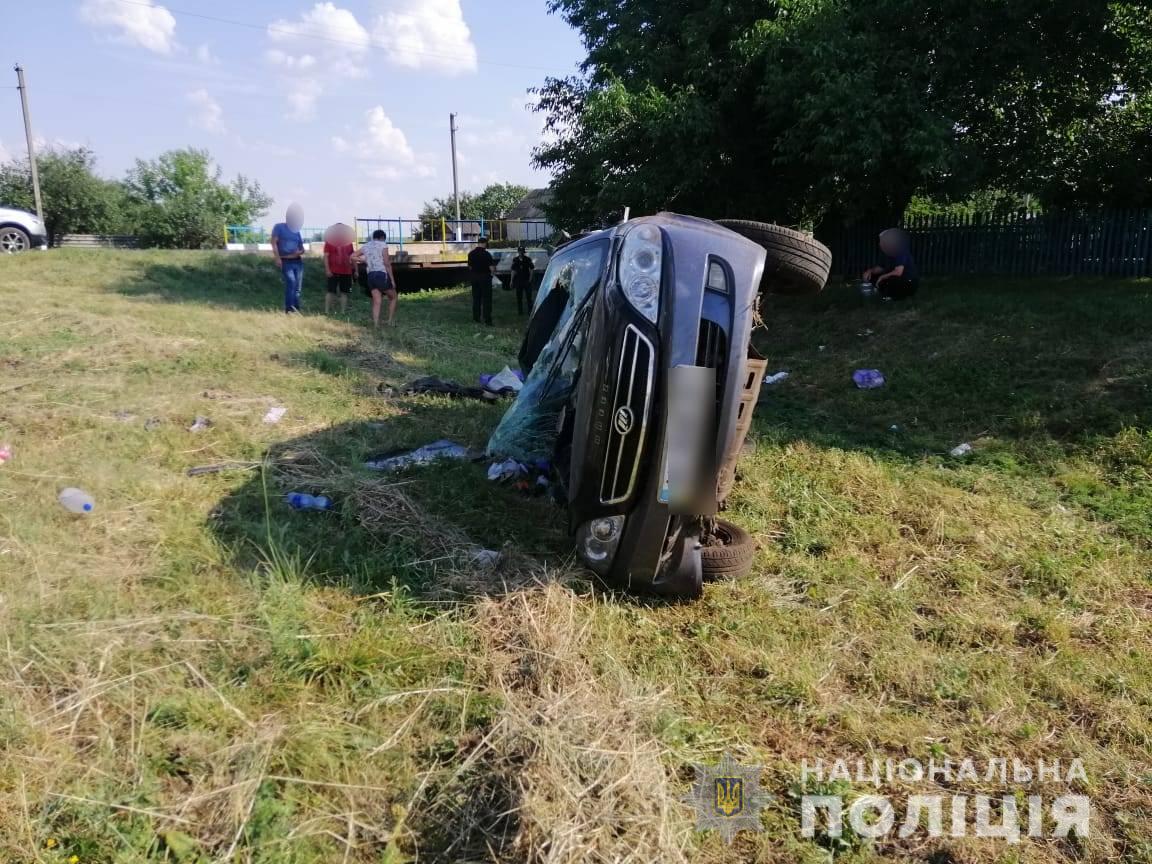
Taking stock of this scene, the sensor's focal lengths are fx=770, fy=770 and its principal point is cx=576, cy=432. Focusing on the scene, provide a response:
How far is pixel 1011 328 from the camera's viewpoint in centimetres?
886

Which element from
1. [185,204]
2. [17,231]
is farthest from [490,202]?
[17,231]

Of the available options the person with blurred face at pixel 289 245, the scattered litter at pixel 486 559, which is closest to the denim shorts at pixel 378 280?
the person with blurred face at pixel 289 245

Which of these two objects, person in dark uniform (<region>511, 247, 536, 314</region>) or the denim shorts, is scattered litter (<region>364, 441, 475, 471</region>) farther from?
person in dark uniform (<region>511, 247, 536, 314</region>)

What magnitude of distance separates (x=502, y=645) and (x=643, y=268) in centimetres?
171

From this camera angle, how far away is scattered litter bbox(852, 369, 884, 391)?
320 inches

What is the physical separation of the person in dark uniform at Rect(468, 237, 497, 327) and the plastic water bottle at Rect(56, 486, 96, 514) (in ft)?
35.2

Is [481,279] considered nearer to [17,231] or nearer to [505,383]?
[505,383]

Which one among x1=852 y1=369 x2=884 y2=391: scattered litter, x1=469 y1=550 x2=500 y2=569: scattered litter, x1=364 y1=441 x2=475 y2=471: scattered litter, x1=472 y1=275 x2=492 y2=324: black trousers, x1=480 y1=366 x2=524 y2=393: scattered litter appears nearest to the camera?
x1=469 y1=550 x2=500 y2=569: scattered litter

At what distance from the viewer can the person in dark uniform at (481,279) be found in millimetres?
14508

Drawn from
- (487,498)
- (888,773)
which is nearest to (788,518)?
(487,498)

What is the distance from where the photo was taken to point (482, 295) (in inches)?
586

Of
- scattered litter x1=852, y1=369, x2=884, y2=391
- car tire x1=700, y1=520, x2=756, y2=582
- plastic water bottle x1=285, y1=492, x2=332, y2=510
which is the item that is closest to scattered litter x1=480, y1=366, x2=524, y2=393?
plastic water bottle x1=285, y1=492, x2=332, y2=510

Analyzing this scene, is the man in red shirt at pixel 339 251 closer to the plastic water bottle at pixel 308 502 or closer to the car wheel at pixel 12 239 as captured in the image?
the car wheel at pixel 12 239

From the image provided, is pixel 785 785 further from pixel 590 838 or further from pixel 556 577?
pixel 556 577
